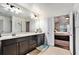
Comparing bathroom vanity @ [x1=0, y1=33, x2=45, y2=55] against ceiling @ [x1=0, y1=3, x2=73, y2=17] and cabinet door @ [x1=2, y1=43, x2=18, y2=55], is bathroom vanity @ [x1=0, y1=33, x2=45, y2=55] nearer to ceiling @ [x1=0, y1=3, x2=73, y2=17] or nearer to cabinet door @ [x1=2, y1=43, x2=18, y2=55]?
cabinet door @ [x1=2, y1=43, x2=18, y2=55]

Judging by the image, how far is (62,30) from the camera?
1.91 m

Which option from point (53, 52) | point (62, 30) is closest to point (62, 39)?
point (62, 30)

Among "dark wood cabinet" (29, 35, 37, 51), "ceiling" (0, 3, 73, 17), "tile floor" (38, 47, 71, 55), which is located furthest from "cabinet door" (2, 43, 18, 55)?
"ceiling" (0, 3, 73, 17)

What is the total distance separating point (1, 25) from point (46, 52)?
91cm

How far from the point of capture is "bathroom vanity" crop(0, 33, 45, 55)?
1.74 metres

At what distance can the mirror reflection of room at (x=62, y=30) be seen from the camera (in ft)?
6.24

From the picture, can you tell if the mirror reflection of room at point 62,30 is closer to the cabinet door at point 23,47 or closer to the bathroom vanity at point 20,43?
the bathroom vanity at point 20,43

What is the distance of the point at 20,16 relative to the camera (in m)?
1.94

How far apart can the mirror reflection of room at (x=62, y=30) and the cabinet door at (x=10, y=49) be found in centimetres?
77

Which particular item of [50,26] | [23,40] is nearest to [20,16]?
[23,40]

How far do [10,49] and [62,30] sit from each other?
0.96 m

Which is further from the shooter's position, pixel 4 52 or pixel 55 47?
pixel 55 47

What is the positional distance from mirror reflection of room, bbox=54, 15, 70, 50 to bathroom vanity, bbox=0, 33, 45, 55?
29cm

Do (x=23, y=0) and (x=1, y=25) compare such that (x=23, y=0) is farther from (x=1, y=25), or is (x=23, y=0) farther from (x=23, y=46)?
(x=23, y=46)
